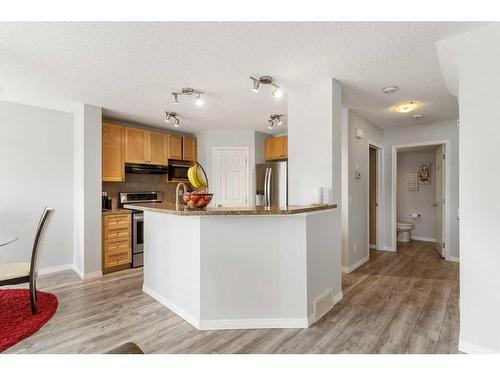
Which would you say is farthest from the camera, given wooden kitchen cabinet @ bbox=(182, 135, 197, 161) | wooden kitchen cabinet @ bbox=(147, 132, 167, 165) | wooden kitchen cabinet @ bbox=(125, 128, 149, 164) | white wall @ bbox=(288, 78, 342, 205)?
wooden kitchen cabinet @ bbox=(182, 135, 197, 161)

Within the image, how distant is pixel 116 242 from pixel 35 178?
1417 millimetres

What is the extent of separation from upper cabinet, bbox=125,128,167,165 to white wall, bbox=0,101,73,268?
0.81 metres

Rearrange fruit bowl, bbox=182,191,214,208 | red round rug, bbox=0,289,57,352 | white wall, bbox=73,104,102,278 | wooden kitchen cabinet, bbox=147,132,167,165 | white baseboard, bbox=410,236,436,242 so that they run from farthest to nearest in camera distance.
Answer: white baseboard, bbox=410,236,436,242 < wooden kitchen cabinet, bbox=147,132,167,165 < white wall, bbox=73,104,102,278 < fruit bowl, bbox=182,191,214,208 < red round rug, bbox=0,289,57,352

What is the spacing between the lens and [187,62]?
238 cm

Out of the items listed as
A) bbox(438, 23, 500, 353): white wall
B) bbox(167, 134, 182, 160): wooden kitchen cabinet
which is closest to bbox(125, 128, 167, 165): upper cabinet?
bbox(167, 134, 182, 160): wooden kitchen cabinet

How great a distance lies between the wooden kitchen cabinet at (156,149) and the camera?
14.9 feet

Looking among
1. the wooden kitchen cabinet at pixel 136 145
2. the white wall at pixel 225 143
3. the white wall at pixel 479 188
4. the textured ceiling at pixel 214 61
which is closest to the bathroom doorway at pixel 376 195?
the textured ceiling at pixel 214 61

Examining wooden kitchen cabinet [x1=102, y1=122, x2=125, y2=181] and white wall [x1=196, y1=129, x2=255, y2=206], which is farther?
white wall [x1=196, y1=129, x2=255, y2=206]

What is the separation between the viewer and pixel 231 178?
5.24 meters

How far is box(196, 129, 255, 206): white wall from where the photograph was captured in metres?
5.16

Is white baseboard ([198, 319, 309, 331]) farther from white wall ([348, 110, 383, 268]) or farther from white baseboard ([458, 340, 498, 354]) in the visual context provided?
white wall ([348, 110, 383, 268])

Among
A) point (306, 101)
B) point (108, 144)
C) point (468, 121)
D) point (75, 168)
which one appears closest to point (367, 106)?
point (306, 101)
